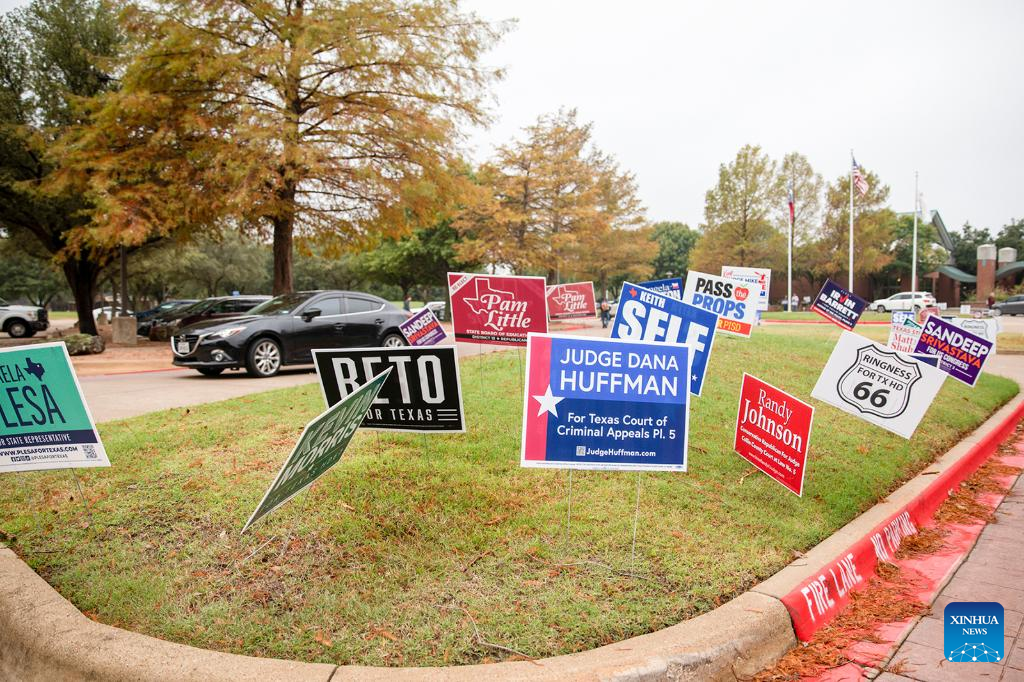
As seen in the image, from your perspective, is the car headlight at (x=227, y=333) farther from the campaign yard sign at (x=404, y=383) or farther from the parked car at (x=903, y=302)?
the parked car at (x=903, y=302)

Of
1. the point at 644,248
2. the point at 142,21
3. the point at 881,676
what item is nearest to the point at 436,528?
the point at 881,676

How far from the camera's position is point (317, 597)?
11.6 feet

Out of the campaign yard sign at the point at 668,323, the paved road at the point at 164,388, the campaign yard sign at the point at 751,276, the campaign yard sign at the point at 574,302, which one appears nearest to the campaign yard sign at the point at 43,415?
the paved road at the point at 164,388

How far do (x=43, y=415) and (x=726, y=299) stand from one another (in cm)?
890

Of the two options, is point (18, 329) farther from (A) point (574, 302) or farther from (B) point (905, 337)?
(B) point (905, 337)

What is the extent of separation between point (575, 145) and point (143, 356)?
879 inches

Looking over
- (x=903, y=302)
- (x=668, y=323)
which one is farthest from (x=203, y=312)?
(x=903, y=302)

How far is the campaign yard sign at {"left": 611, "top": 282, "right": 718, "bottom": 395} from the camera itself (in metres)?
6.49

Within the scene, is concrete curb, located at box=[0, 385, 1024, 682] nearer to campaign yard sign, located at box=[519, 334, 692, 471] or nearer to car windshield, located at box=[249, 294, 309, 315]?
campaign yard sign, located at box=[519, 334, 692, 471]

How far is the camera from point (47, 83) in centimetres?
2059

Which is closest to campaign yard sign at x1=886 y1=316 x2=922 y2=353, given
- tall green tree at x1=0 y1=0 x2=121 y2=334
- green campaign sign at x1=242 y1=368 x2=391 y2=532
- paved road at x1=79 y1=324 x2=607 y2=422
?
paved road at x1=79 y1=324 x2=607 y2=422

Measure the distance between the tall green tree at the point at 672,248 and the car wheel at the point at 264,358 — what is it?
67230 millimetres

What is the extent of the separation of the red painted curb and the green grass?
28cm

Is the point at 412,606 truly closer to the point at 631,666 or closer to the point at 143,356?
the point at 631,666
